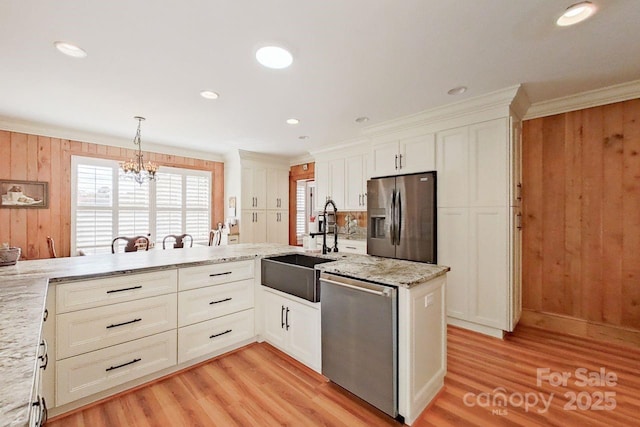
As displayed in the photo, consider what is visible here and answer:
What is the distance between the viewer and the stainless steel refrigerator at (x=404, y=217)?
324 cm

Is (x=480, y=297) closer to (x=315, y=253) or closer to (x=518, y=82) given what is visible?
(x=315, y=253)

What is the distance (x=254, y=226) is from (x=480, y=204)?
401 cm

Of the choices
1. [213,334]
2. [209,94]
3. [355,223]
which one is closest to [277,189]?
[355,223]

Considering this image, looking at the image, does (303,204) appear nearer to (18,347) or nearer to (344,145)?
(344,145)

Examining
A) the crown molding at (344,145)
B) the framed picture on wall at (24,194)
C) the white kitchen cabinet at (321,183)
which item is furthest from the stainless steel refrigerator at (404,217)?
the framed picture on wall at (24,194)

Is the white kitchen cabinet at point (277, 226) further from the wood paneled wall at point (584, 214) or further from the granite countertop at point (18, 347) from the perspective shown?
the granite countertop at point (18, 347)

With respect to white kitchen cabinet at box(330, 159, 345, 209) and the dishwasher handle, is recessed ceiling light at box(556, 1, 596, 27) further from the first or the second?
white kitchen cabinet at box(330, 159, 345, 209)

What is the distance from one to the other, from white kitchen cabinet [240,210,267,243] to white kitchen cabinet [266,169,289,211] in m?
0.29

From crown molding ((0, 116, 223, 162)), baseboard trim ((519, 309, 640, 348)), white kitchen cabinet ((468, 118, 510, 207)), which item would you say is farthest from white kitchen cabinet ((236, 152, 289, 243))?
baseboard trim ((519, 309, 640, 348))

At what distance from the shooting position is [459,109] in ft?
9.91

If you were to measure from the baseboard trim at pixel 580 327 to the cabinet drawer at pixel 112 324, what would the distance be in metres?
3.72

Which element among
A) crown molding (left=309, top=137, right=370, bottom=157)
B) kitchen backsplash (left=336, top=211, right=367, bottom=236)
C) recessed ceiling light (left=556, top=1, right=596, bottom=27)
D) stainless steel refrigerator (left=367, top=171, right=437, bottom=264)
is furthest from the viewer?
kitchen backsplash (left=336, top=211, right=367, bottom=236)

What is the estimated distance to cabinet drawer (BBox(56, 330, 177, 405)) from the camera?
179 cm

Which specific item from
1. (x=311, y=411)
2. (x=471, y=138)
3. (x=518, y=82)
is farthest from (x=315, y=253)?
(x=518, y=82)
